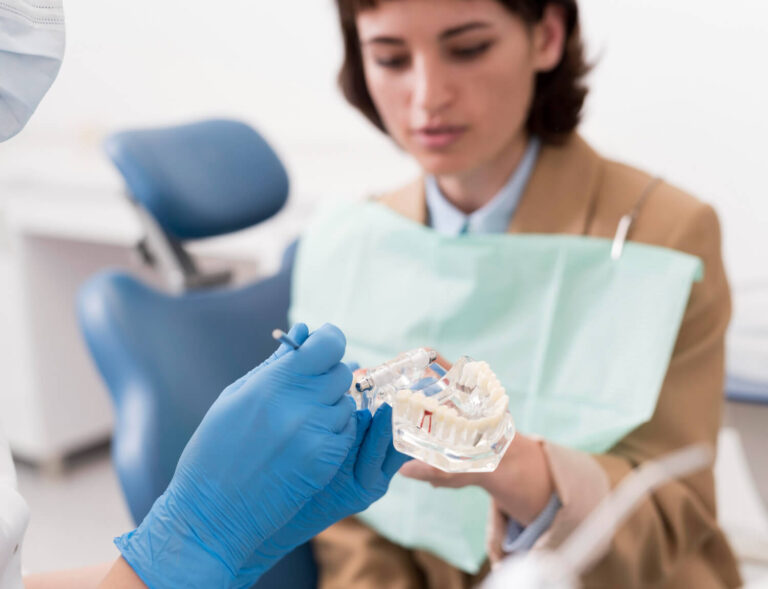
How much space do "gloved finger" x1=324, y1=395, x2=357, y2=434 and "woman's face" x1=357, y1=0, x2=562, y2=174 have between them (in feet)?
1.51

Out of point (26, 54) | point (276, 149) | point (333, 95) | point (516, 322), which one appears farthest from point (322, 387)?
point (333, 95)

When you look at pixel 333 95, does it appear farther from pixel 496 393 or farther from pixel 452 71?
pixel 496 393

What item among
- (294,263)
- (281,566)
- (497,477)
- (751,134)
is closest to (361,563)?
(281,566)

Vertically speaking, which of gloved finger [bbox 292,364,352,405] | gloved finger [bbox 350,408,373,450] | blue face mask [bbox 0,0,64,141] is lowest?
gloved finger [bbox 350,408,373,450]

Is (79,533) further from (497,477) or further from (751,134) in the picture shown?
(751,134)

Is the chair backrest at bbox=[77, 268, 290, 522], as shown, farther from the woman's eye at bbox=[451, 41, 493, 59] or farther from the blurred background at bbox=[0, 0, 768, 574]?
the woman's eye at bbox=[451, 41, 493, 59]

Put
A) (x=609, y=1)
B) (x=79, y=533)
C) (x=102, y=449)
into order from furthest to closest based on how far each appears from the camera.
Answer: (x=102, y=449) < (x=79, y=533) < (x=609, y=1)

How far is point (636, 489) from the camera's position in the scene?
2.61 feet

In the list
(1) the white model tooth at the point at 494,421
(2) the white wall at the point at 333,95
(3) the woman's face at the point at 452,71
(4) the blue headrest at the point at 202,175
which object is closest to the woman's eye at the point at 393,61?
(3) the woman's face at the point at 452,71

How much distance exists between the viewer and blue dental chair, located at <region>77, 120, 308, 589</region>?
0.91 m

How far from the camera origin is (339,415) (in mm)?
467

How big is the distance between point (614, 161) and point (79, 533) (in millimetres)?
1443

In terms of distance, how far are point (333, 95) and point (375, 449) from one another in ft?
5.13

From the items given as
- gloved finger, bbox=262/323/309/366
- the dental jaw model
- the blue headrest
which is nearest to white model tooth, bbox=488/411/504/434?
the dental jaw model
